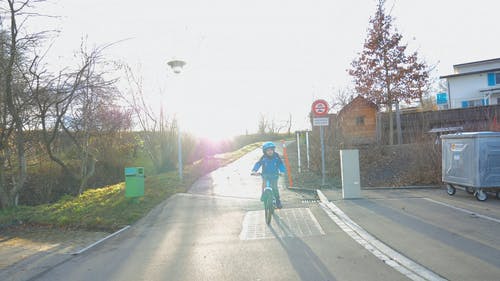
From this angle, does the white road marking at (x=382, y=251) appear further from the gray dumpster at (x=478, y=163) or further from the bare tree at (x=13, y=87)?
the bare tree at (x=13, y=87)

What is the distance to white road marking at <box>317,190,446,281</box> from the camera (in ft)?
14.0

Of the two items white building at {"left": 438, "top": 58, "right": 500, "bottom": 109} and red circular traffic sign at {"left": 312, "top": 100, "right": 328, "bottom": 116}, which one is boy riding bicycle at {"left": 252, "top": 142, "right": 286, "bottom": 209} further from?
white building at {"left": 438, "top": 58, "right": 500, "bottom": 109}

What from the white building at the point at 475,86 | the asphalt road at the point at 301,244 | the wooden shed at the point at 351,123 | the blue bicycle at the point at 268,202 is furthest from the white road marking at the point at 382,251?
the white building at the point at 475,86

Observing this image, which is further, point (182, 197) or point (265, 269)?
point (182, 197)

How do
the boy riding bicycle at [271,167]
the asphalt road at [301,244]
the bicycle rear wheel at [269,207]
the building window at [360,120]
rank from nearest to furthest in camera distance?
the asphalt road at [301,244]
the bicycle rear wheel at [269,207]
the boy riding bicycle at [271,167]
the building window at [360,120]

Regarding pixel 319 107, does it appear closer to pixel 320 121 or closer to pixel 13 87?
pixel 320 121

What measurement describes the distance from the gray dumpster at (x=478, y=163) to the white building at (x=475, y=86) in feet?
96.8

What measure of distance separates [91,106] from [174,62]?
5708 millimetres

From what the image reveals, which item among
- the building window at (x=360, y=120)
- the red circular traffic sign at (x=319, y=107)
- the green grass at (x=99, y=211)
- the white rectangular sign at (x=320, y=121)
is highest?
the building window at (x=360, y=120)

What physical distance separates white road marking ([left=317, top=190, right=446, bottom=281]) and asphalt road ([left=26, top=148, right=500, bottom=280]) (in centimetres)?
3

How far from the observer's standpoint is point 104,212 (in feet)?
31.6

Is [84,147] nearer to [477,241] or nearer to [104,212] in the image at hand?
[104,212]

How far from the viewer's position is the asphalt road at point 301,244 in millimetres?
4627

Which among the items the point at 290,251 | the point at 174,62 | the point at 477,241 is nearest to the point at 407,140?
the point at 174,62
